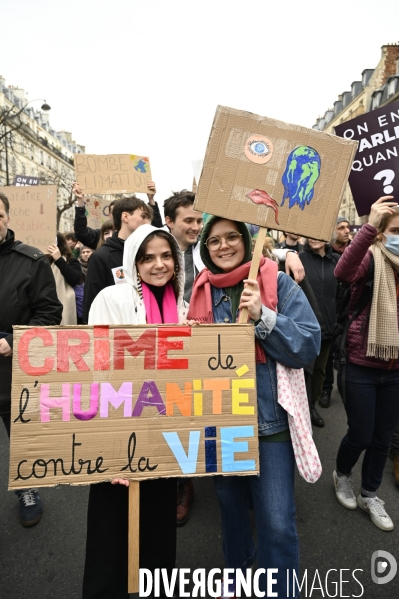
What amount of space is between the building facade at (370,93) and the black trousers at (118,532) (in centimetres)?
2162

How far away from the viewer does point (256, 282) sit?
1556 mm

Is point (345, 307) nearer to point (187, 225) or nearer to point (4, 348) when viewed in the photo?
point (187, 225)

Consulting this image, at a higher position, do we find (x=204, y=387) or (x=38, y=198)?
(x=38, y=198)

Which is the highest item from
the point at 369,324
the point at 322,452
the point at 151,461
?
the point at 369,324

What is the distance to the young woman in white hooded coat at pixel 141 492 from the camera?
167cm

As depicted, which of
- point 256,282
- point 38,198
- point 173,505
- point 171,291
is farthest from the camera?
point 38,198

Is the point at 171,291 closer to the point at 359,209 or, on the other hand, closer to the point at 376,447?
the point at 359,209

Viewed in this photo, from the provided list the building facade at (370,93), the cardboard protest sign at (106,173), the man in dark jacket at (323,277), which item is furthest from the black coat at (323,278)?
the building facade at (370,93)

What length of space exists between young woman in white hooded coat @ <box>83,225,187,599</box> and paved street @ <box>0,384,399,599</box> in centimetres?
53

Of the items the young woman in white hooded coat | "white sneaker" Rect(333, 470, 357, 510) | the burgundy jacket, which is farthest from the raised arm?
"white sneaker" Rect(333, 470, 357, 510)

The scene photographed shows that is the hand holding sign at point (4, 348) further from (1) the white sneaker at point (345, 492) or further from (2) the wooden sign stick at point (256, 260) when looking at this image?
(1) the white sneaker at point (345, 492)

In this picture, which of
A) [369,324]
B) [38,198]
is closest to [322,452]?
[369,324]

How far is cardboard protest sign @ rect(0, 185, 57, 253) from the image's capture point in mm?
3971

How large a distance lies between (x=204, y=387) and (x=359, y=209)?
154 cm
